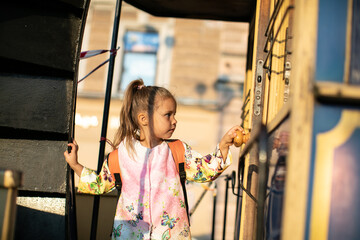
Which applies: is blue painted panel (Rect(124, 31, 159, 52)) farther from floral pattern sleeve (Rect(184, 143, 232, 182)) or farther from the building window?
floral pattern sleeve (Rect(184, 143, 232, 182))

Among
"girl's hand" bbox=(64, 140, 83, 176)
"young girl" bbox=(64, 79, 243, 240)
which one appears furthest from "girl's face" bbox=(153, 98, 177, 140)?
"girl's hand" bbox=(64, 140, 83, 176)

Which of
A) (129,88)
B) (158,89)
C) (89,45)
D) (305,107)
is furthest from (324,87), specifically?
(89,45)

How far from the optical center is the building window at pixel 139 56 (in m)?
10.9

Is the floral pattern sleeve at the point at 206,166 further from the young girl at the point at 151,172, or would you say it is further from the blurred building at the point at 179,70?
the blurred building at the point at 179,70

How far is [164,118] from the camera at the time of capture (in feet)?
7.09

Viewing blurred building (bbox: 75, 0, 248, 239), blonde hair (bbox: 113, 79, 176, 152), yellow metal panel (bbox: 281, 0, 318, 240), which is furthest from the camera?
blurred building (bbox: 75, 0, 248, 239)

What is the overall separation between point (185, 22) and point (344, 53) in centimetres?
1003

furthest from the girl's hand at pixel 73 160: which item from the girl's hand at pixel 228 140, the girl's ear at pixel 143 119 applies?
the girl's hand at pixel 228 140

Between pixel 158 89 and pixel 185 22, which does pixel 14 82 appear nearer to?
pixel 158 89

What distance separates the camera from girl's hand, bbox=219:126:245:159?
1.93 meters

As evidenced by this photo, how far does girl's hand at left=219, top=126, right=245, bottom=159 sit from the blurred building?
25.7ft

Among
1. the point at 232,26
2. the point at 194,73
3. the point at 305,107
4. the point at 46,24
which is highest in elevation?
the point at 232,26

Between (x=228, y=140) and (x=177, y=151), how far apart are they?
0.31 meters

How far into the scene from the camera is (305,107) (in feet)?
3.07
